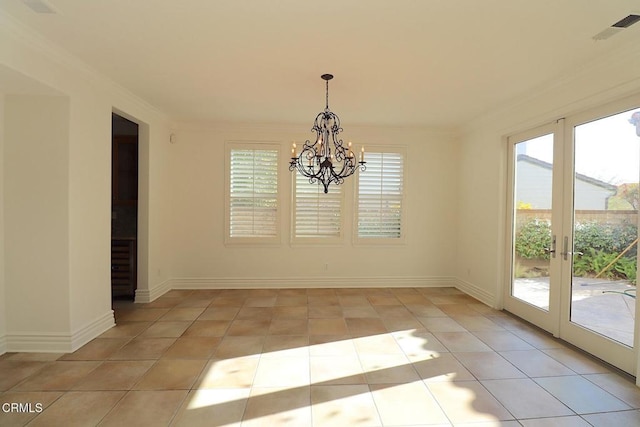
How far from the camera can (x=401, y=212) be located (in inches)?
214

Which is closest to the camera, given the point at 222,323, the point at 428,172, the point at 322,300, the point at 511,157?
the point at 222,323

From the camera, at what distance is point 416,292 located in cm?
508

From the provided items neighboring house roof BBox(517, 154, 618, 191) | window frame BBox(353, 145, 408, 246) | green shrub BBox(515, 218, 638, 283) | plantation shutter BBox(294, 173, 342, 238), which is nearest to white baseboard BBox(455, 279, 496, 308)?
green shrub BBox(515, 218, 638, 283)

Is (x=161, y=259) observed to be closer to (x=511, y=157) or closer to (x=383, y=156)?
(x=383, y=156)

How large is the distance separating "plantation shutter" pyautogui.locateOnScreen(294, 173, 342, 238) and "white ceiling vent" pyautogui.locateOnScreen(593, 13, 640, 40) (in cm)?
357

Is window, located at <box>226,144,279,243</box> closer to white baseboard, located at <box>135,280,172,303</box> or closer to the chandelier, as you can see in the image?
white baseboard, located at <box>135,280,172,303</box>

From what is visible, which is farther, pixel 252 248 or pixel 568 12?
pixel 252 248

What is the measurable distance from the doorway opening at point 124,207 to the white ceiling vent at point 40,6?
253cm

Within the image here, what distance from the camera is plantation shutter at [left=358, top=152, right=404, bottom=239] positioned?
5371mm

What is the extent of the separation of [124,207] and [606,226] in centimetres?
586

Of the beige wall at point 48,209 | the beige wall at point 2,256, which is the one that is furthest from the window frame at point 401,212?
the beige wall at point 2,256

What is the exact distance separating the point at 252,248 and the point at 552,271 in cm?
407

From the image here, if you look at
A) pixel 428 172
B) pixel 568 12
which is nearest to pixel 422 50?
pixel 568 12

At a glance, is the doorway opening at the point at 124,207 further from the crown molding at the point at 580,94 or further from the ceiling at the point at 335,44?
the crown molding at the point at 580,94
